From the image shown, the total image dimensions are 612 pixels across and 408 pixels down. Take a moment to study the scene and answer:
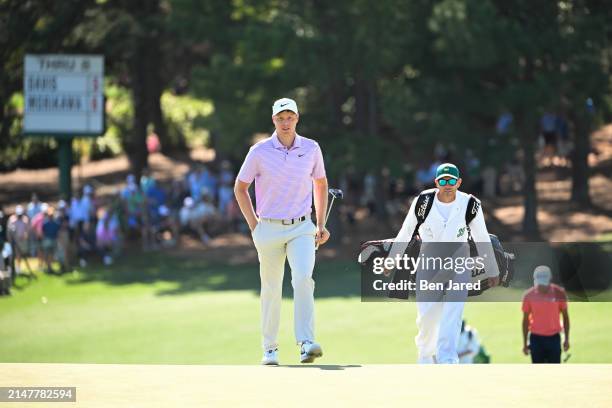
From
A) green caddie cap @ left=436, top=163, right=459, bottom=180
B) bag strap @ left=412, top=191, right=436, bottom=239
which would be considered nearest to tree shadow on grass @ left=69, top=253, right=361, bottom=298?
bag strap @ left=412, top=191, right=436, bottom=239

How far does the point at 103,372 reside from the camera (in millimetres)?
8953

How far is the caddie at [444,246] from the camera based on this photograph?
1045 cm

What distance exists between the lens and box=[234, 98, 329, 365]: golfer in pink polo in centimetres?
977

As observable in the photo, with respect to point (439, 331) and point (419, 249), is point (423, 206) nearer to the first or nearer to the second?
point (419, 249)

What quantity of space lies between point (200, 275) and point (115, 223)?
2.65 m

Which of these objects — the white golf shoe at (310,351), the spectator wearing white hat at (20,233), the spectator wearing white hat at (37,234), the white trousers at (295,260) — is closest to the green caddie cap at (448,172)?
the white trousers at (295,260)

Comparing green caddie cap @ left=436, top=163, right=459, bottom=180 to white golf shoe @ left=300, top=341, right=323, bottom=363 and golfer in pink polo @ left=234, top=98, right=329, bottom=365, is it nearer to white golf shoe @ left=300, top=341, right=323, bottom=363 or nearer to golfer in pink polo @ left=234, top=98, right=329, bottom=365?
golfer in pink polo @ left=234, top=98, right=329, bottom=365

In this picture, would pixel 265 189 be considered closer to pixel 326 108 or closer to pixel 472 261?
pixel 472 261

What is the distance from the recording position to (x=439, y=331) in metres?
10.7

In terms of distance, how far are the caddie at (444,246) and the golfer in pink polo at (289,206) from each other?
93 centimetres

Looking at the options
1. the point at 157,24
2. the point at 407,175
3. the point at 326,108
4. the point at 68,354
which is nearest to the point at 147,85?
the point at 157,24

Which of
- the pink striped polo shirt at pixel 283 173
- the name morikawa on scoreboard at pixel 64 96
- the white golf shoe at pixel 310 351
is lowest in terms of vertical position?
the white golf shoe at pixel 310 351

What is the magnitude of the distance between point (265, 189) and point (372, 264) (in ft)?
4.94

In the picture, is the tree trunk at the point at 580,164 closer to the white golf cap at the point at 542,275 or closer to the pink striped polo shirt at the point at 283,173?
the white golf cap at the point at 542,275
